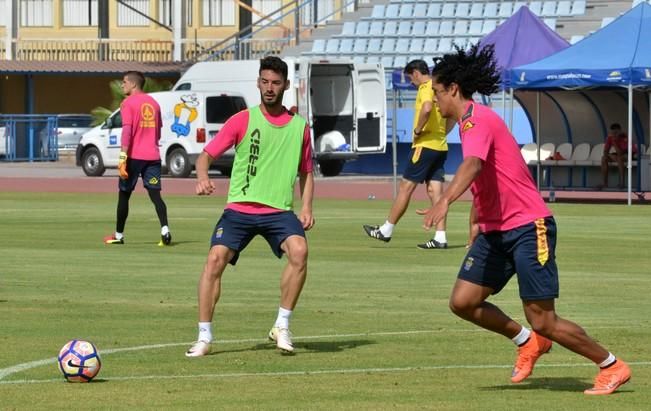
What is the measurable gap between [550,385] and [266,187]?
2449mm

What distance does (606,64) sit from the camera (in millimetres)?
28750

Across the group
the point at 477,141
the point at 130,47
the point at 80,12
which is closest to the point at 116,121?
the point at 130,47

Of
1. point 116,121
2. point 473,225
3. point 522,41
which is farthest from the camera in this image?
point 116,121

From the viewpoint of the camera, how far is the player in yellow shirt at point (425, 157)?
19.3 meters

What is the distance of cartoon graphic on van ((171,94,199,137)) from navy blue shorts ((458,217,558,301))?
31.8m

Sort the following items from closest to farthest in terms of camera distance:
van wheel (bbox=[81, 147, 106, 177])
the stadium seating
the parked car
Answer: van wheel (bbox=[81, 147, 106, 177])
the stadium seating
the parked car

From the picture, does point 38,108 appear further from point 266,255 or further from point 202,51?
point 266,255

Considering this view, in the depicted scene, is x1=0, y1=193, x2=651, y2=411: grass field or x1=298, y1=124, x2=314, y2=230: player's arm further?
x1=298, y1=124, x2=314, y2=230: player's arm

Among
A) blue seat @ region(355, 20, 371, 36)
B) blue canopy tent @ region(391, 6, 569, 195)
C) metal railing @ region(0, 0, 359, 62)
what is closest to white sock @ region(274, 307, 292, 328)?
blue canopy tent @ region(391, 6, 569, 195)

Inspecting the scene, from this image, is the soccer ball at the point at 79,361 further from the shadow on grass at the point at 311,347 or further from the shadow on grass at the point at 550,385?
the shadow on grass at the point at 550,385

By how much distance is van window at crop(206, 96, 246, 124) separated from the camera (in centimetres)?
4072

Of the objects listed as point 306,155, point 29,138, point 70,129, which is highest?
point 306,155

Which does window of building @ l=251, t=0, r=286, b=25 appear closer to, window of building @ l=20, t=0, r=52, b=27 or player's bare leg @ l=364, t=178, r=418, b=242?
window of building @ l=20, t=0, r=52, b=27

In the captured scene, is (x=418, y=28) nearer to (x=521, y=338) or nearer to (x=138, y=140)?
(x=138, y=140)
